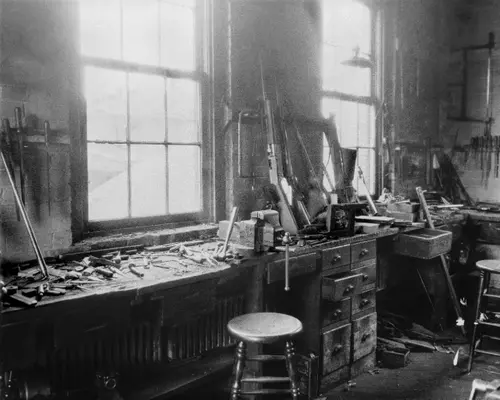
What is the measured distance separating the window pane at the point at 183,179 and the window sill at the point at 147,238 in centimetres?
19

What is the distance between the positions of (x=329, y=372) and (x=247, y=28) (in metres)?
2.97

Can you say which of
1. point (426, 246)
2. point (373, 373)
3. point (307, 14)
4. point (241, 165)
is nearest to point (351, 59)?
point (307, 14)

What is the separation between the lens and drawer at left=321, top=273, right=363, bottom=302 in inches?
149

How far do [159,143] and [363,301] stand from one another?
2.11m

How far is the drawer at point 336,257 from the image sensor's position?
3861 mm

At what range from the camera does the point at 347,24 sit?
19.0 ft

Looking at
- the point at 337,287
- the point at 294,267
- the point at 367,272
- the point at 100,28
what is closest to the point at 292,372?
the point at 294,267

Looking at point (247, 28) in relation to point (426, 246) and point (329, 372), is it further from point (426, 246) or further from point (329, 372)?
point (329, 372)

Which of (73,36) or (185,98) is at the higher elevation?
(73,36)

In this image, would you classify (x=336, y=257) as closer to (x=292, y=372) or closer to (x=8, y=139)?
(x=292, y=372)

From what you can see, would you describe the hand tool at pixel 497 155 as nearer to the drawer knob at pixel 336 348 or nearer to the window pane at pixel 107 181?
the drawer knob at pixel 336 348

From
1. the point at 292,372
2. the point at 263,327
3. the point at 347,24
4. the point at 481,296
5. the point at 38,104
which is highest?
the point at 347,24

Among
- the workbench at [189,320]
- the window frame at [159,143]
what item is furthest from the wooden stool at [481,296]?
the window frame at [159,143]

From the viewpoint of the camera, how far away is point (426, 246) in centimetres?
454
